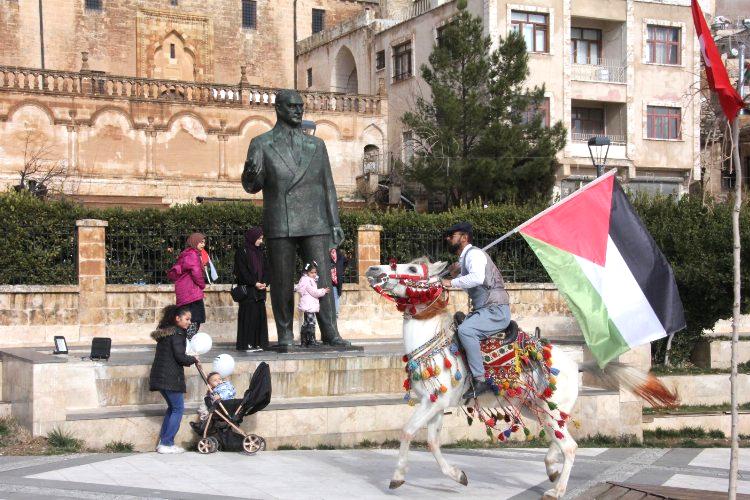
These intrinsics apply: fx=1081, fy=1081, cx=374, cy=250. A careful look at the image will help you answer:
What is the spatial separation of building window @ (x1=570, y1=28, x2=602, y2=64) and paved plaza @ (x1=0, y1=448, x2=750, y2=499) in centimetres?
3164

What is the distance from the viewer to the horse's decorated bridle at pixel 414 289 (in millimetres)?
9383

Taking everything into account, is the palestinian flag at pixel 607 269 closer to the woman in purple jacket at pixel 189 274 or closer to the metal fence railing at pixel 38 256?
the woman in purple jacket at pixel 189 274

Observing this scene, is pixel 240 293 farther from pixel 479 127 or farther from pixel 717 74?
pixel 479 127

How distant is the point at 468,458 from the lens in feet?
38.2

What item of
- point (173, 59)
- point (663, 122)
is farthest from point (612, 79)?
point (173, 59)

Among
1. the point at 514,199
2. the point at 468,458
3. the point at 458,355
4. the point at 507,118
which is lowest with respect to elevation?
the point at 468,458

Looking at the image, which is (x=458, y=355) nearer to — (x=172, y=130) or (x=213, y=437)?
(x=213, y=437)

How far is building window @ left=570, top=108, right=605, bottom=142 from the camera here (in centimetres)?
Answer: 4178

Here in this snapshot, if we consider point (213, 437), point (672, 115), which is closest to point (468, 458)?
point (213, 437)

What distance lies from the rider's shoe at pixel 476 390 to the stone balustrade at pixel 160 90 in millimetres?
30934

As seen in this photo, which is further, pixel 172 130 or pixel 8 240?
pixel 172 130

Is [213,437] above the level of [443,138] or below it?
below

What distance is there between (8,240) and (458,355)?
509 inches

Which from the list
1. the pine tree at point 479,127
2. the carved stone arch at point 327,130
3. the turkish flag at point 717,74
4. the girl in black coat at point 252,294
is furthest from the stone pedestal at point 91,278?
the carved stone arch at point 327,130
